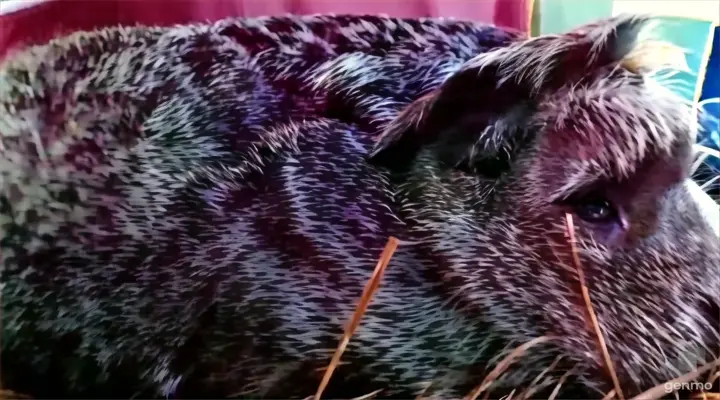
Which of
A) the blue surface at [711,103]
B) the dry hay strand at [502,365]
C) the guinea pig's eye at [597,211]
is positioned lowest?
the dry hay strand at [502,365]

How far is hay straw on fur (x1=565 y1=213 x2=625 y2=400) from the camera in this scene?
0.93 metres

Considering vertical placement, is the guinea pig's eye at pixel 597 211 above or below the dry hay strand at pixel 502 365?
above

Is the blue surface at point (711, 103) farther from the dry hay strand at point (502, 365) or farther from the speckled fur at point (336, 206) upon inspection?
the dry hay strand at point (502, 365)

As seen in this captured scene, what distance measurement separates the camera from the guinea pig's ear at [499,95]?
37.9 inches

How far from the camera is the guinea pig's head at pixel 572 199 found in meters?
0.94

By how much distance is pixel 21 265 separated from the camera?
3.12ft

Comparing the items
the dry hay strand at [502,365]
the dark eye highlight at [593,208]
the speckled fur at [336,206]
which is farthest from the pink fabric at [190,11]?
the dry hay strand at [502,365]

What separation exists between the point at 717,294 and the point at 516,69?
0.39 metres

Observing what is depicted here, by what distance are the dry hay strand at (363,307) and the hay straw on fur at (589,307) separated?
8.8 inches

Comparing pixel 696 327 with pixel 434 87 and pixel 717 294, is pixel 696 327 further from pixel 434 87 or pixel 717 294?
pixel 434 87

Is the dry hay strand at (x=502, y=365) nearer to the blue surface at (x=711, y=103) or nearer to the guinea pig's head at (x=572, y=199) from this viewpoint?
the guinea pig's head at (x=572, y=199)

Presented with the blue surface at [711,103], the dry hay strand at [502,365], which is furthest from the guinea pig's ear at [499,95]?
the dry hay strand at [502,365]

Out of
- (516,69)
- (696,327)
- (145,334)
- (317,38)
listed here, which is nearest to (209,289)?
(145,334)

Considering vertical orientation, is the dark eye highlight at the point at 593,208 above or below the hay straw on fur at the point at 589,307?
above
